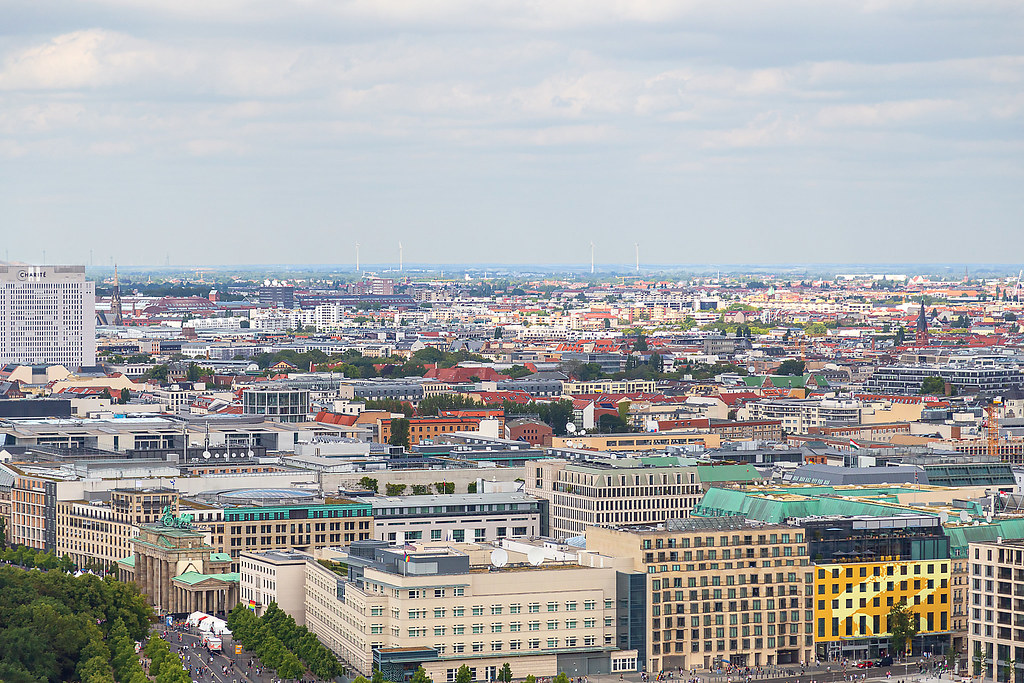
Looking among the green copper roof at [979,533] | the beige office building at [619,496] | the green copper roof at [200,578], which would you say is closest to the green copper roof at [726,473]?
the beige office building at [619,496]

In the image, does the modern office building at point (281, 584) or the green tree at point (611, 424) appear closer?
the modern office building at point (281, 584)

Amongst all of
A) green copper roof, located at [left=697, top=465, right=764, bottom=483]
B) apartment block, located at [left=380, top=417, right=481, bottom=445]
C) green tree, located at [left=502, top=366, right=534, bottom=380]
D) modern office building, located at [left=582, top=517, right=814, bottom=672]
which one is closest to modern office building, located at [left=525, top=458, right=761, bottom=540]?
green copper roof, located at [left=697, top=465, right=764, bottom=483]

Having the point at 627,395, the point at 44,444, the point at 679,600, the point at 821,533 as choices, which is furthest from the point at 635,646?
the point at 627,395

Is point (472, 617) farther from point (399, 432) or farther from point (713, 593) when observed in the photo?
point (399, 432)

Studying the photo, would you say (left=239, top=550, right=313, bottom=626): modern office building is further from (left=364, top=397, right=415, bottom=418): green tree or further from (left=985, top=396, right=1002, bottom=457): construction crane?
(left=364, top=397, right=415, bottom=418): green tree

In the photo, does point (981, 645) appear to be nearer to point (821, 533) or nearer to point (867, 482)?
point (821, 533)

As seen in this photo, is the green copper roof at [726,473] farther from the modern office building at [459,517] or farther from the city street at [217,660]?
the city street at [217,660]
